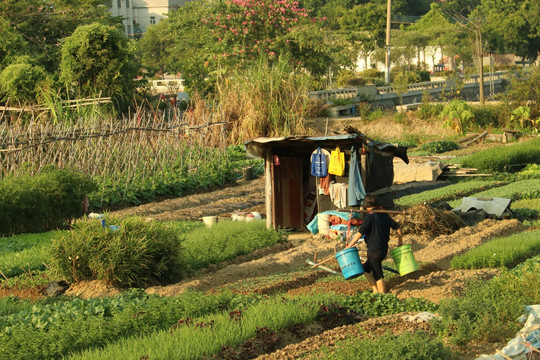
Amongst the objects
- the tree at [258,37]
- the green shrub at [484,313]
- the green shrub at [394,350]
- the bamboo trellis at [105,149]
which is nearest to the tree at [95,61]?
the bamboo trellis at [105,149]

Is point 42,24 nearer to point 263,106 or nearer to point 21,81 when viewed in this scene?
point 21,81

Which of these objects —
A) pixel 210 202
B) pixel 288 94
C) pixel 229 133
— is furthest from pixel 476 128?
pixel 210 202

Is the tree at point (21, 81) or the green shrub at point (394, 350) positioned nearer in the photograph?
the green shrub at point (394, 350)

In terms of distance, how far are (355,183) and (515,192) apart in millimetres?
6733

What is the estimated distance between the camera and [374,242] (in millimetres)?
10742

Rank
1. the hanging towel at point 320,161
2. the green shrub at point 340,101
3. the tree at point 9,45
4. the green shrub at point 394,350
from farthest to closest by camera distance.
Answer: the green shrub at point 340,101 → the tree at point 9,45 → the hanging towel at point 320,161 → the green shrub at point 394,350

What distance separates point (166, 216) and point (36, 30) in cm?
1943

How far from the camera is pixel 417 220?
15.9m

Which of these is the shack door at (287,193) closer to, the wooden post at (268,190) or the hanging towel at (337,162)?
the wooden post at (268,190)

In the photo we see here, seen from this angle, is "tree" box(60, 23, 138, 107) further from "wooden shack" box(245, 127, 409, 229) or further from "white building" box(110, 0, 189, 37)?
"white building" box(110, 0, 189, 37)

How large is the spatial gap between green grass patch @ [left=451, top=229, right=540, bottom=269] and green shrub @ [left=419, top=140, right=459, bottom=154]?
57.0 feet

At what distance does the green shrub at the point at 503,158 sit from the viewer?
2561 cm

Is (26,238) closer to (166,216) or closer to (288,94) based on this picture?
(166,216)

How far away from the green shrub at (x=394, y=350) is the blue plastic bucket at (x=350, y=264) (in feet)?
8.57
